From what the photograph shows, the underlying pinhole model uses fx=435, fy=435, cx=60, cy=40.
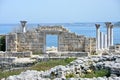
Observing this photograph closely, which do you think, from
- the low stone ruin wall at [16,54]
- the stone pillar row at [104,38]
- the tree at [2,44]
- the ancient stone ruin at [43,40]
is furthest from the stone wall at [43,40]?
the stone pillar row at [104,38]

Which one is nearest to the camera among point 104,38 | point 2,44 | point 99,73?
point 99,73

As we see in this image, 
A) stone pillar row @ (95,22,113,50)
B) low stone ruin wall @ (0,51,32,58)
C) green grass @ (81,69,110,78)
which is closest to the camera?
green grass @ (81,69,110,78)

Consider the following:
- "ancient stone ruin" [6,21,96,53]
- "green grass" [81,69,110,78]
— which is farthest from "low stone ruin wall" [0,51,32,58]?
"green grass" [81,69,110,78]

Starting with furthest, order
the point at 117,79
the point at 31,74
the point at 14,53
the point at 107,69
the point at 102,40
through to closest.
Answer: the point at 102,40
the point at 14,53
the point at 107,69
the point at 31,74
the point at 117,79

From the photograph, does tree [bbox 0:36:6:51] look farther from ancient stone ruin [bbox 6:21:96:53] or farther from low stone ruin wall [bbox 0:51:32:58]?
low stone ruin wall [bbox 0:51:32:58]

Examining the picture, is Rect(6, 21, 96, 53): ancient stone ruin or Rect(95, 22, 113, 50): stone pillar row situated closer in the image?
Rect(6, 21, 96, 53): ancient stone ruin

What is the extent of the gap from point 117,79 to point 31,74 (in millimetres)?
2968

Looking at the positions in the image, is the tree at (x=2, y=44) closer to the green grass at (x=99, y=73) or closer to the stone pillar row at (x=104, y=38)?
the stone pillar row at (x=104, y=38)

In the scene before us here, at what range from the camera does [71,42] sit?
29.3 metres

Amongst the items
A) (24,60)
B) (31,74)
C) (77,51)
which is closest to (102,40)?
(77,51)

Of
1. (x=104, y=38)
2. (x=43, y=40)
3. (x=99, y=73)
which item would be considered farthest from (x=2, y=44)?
(x=99, y=73)

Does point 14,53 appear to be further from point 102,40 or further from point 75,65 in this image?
point 75,65

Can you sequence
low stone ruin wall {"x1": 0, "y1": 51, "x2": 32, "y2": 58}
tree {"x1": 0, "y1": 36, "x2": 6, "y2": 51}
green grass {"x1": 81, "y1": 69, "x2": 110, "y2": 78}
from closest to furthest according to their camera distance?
green grass {"x1": 81, "y1": 69, "x2": 110, "y2": 78} < low stone ruin wall {"x1": 0, "y1": 51, "x2": 32, "y2": 58} < tree {"x1": 0, "y1": 36, "x2": 6, "y2": 51}

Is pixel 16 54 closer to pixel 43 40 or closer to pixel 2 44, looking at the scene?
pixel 43 40
